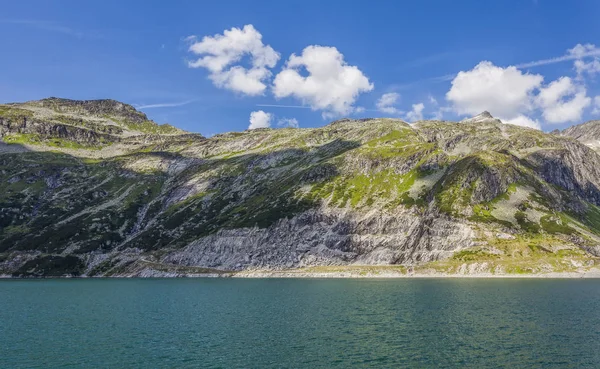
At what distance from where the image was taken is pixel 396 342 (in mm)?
62000

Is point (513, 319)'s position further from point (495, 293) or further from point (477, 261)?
point (477, 261)

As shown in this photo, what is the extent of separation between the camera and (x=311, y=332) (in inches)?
2768

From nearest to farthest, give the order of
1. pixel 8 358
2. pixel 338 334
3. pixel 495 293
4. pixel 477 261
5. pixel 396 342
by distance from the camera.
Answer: pixel 8 358 < pixel 396 342 < pixel 338 334 < pixel 495 293 < pixel 477 261

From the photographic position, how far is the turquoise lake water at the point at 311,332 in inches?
2099

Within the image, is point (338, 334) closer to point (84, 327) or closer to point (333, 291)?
point (84, 327)

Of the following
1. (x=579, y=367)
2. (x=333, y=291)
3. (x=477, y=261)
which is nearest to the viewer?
(x=579, y=367)

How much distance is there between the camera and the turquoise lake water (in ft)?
175

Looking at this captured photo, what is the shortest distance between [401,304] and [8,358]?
255 feet

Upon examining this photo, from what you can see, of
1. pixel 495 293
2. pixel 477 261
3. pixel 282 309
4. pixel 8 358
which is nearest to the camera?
pixel 8 358

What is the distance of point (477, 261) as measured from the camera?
19938 cm

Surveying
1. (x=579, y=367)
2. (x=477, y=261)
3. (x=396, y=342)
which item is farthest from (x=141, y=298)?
(x=477, y=261)

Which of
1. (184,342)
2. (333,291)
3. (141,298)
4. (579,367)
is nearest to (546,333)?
(579,367)

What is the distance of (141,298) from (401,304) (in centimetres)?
7566

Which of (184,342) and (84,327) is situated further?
(84,327)
